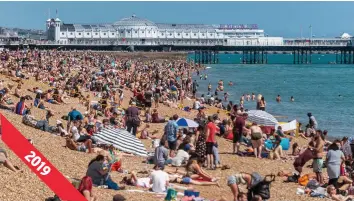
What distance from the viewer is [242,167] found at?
13102 mm

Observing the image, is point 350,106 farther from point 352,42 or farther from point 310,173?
point 352,42

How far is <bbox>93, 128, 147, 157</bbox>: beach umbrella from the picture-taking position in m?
13.1

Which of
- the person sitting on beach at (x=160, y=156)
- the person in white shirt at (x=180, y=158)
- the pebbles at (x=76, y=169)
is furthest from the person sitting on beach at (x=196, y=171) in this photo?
the person in white shirt at (x=180, y=158)

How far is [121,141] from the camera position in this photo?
13.3m

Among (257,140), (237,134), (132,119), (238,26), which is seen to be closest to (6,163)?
(257,140)

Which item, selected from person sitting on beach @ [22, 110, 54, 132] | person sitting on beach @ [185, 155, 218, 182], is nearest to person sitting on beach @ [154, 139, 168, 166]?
person sitting on beach @ [185, 155, 218, 182]

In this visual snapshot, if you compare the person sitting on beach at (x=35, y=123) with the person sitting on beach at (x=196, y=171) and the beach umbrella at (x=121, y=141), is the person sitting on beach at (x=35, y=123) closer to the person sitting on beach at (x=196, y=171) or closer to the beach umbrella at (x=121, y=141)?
the beach umbrella at (x=121, y=141)

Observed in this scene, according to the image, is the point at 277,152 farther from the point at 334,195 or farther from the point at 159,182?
the point at 159,182

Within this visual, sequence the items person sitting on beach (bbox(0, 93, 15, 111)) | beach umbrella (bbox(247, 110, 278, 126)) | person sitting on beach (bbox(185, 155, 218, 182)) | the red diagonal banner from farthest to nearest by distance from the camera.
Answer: beach umbrella (bbox(247, 110, 278, 126)) < person sitting on beach (bbox(0, 93, 15, 111)) < person sitting on beach (bbox(185, 155, 218, 182)) < the red diagonal banner

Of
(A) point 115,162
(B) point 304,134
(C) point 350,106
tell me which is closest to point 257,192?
(A) point 115,162

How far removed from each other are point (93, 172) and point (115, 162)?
1725mm

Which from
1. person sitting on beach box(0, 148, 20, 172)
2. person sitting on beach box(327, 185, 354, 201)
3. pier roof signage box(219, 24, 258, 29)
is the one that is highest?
pier roof signage box(219, 24, 258, 29)

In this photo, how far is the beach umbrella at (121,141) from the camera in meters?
13.1

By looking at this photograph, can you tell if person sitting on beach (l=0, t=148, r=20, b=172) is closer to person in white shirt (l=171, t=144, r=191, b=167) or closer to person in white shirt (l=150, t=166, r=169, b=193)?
person in white shirt (l=150, t=166, r=169, b=193)
